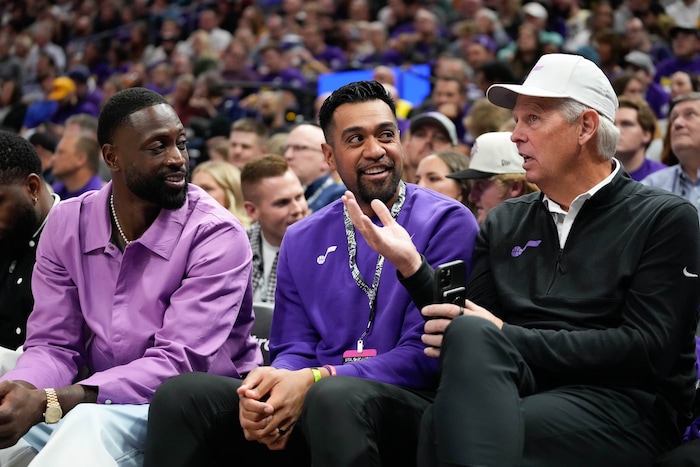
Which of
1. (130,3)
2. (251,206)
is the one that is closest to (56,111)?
A: (130,3)

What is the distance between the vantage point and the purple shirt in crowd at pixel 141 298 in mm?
3352

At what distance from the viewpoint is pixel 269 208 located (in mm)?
5289

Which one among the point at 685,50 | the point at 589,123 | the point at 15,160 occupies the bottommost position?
the point at 15,160

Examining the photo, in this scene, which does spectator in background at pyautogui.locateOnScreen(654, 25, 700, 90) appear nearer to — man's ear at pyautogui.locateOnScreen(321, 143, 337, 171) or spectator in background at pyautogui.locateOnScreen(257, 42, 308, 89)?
spectator in background at pyautogui.locateOnScreen(257, 42, 308, 89)

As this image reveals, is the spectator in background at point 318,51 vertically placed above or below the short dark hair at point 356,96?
above

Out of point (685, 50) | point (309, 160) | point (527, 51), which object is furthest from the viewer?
point (527, 51)

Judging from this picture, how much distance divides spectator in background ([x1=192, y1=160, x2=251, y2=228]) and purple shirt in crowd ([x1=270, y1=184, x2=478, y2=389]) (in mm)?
2593

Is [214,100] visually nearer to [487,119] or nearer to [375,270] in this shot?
[487,119]

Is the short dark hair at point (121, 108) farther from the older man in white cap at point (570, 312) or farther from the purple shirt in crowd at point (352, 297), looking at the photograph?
the older man in white cap at point (570, 312)

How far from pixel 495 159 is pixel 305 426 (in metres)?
1.94

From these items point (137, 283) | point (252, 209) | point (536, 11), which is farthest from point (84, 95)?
point (137, 283)

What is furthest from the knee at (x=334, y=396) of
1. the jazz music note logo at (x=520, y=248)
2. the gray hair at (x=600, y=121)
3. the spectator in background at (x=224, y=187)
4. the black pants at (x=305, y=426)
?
the spectator in background at (x=224, y=187)

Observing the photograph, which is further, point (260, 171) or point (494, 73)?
point (494, 73)

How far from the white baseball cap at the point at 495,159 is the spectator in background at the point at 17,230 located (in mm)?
1905
